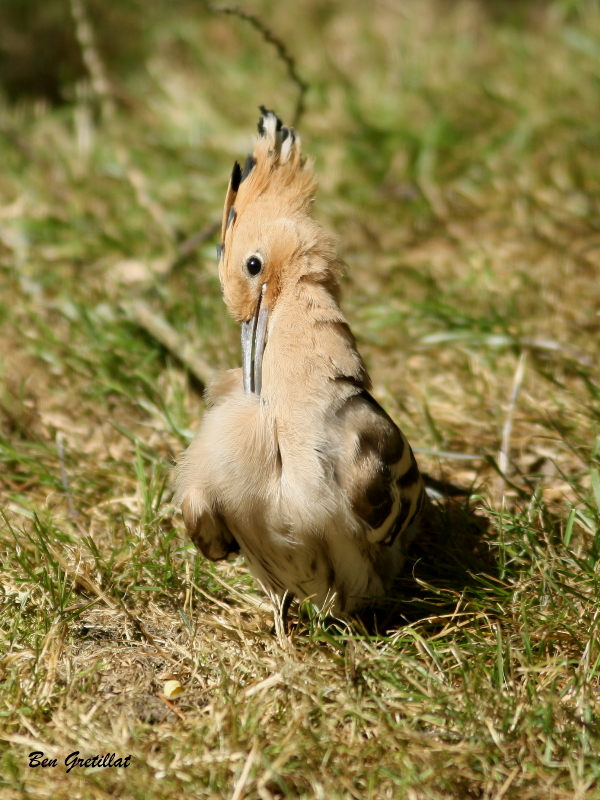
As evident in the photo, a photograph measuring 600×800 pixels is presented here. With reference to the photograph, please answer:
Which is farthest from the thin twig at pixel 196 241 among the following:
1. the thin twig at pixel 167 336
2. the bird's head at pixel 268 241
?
the bird's head at pixel 268 241

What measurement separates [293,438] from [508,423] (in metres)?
1.20

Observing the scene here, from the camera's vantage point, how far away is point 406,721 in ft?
7.32

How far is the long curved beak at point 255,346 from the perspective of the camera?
276 centimetres

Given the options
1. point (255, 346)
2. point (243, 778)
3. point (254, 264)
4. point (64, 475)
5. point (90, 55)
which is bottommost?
point (243, 778)

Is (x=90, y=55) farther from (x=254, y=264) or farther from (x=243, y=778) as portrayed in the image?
(x=243, y=778)

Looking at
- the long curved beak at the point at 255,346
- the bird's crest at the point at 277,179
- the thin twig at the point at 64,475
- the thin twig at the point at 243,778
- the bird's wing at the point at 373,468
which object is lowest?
the thin twig at the point at 243,778

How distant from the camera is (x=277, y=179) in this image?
285 centimetres

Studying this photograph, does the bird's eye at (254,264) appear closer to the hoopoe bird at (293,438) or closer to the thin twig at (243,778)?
the hoopoe bird at (293,438)

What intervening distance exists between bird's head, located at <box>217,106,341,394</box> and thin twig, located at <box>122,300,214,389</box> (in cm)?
84

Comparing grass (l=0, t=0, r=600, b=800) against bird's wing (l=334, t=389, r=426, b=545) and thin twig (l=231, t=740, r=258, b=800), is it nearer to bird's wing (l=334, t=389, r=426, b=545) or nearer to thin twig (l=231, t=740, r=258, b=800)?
thin twig (l=231, t=740, r=258, b=800)

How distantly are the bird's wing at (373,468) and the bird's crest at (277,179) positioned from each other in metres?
0.67

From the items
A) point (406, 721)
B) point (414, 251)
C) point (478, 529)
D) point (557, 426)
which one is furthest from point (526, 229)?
point (406, 721)

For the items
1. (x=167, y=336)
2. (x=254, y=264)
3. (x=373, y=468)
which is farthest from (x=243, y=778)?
(x=167, y=336)

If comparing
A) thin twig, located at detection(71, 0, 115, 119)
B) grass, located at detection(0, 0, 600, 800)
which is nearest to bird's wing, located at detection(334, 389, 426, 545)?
grass, located at detection(0, 0, 600, 800)
